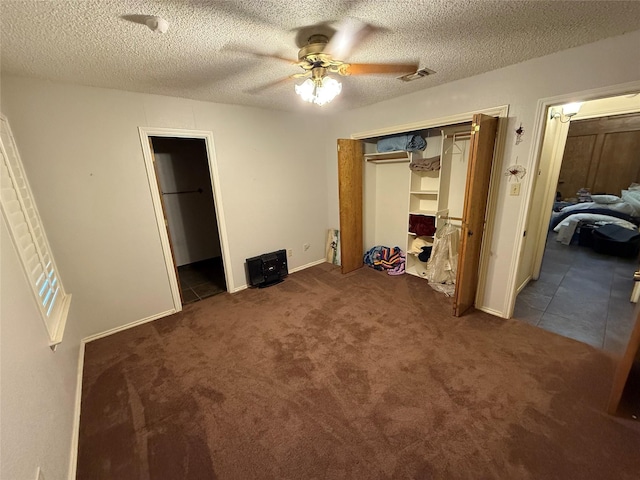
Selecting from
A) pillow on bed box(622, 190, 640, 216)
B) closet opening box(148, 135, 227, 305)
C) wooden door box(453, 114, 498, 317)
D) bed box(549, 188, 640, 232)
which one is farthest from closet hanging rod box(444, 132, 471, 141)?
pillow on bed box(622, 190, 640, 216)

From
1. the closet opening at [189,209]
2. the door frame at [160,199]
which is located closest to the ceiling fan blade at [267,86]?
the door frame at [160,199]

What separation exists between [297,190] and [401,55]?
2.16 meters

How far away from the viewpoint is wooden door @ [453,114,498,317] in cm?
217

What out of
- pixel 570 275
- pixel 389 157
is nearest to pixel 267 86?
pixel 389 157

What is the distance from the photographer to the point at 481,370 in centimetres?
194

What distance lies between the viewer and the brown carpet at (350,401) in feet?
4.52

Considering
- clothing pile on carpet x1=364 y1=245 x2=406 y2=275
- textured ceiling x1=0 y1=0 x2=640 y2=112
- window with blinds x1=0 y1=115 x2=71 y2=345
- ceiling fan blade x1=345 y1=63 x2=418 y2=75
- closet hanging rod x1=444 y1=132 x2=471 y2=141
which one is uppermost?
textured ceiling x1=0 y1=0 x2=640 y2=112

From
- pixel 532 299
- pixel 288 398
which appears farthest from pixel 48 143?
pixel 532 299

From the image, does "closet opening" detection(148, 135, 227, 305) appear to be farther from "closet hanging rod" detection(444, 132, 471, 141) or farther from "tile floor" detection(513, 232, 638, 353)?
"tile floor" detection(513, 232, 638, 353)

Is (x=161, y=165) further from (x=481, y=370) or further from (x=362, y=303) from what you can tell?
(x=481, y=370)

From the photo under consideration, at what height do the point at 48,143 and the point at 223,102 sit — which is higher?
the point at 223,102

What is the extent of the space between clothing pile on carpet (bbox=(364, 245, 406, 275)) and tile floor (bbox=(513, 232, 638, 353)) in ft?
4.54

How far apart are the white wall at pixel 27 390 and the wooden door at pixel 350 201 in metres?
2.90

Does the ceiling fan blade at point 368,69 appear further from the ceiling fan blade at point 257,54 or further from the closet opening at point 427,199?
the closet opening at point 427,199
